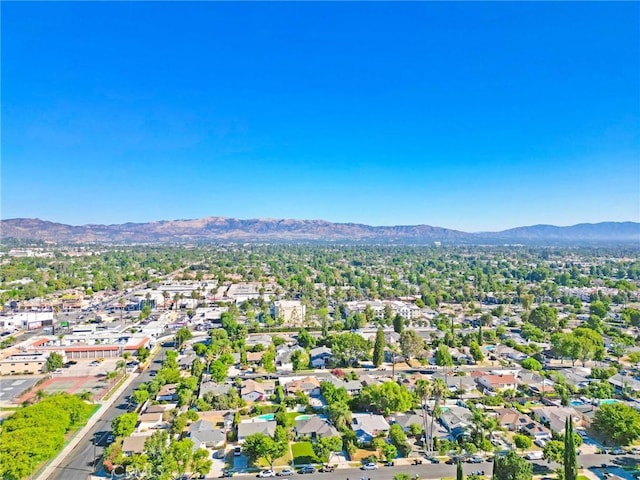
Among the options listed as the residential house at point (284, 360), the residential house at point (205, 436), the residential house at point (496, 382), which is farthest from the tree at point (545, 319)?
the residential house at point (205, 436)

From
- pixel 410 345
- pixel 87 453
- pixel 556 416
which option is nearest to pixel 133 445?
pixel 87 453

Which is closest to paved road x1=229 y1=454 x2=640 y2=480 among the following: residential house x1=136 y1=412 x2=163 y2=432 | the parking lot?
residential house x1=136 y1=412 x2=163 y2=432

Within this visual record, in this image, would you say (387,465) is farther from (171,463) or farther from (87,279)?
(87,279)

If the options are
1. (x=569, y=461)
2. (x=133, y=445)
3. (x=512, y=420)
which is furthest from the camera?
(x=512, y=420)

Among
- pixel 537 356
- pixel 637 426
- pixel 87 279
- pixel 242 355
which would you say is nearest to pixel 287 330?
pixel 242 355

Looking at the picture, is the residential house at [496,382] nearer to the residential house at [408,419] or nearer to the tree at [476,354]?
the tree at [476,354]

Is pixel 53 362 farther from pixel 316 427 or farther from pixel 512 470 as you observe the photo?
pixel 512 470
